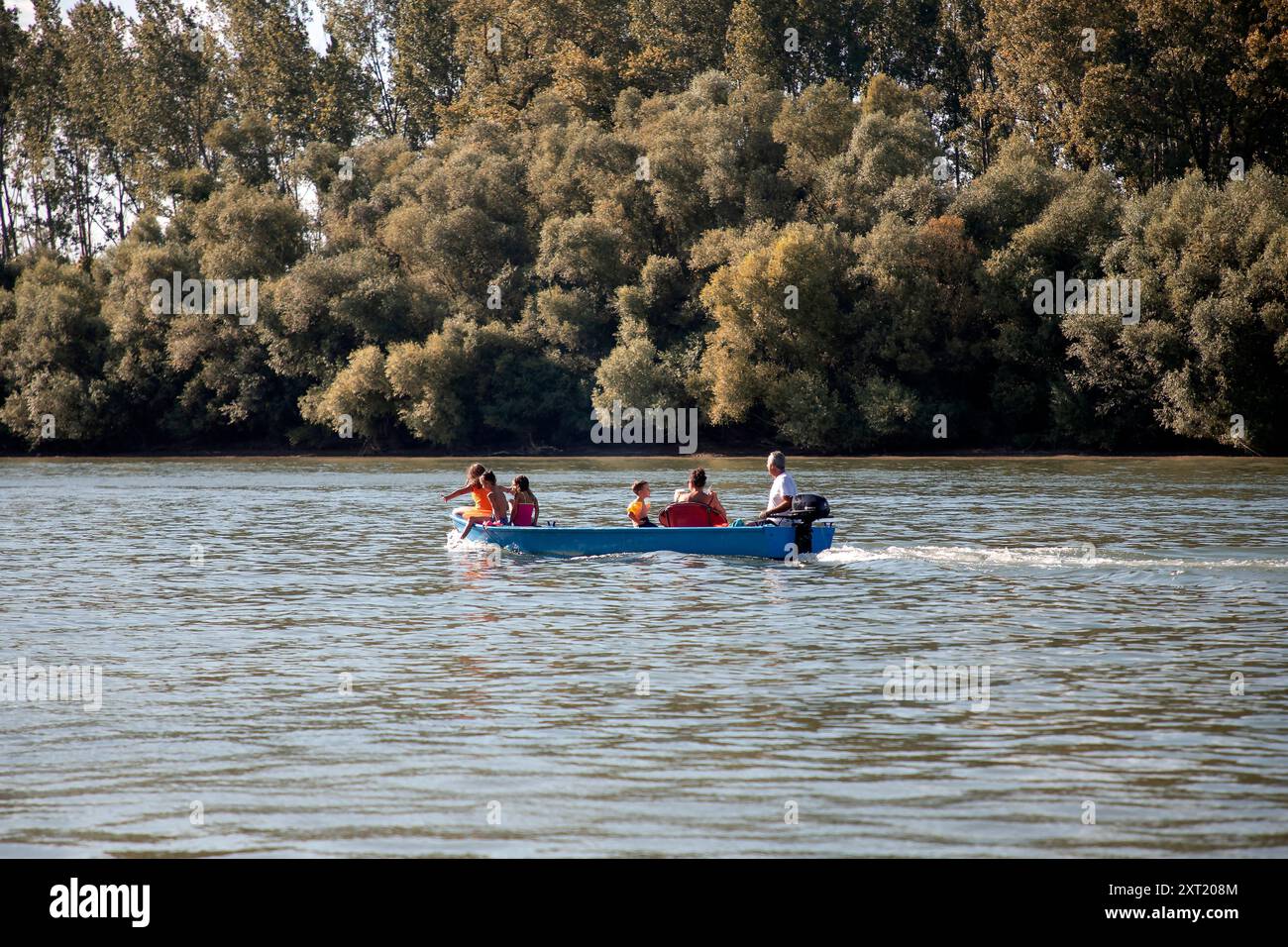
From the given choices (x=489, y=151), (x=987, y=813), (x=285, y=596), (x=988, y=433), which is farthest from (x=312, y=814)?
(x=489, y=151)

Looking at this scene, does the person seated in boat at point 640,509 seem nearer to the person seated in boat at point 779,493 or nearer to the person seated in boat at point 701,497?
the person seated in boat at point 701,497

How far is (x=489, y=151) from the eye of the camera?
80188mm

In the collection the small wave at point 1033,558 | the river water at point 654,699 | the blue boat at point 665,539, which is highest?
the blue boat at point 665,539

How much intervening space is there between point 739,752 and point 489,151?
71217 mm

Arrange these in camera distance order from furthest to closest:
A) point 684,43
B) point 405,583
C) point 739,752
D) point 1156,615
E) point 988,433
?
point 684,43 < point 988,433 < point 405,583 < point 1156,615 < point 739,752

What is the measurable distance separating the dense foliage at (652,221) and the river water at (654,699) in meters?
33.3

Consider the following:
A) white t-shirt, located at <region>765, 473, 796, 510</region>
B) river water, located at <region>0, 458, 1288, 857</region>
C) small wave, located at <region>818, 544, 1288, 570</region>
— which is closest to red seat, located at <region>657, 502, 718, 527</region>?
river water, located at <region>0, 458, 1288, 857</region>

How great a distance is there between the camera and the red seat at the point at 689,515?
1037 inches

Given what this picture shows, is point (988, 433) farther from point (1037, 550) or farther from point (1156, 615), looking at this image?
point (1156, 615)

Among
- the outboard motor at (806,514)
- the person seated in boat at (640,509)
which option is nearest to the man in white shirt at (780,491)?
the outboard motor at (806,514)

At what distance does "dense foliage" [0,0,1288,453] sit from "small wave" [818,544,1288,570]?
112 ft

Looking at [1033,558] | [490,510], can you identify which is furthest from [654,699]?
[490,510]

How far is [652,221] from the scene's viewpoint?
76.6m

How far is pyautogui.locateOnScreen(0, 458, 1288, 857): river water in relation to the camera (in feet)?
33.7
